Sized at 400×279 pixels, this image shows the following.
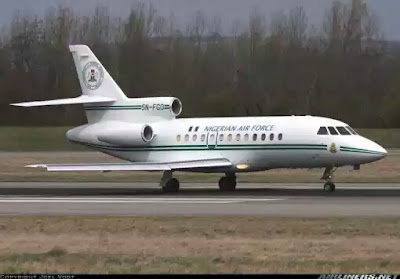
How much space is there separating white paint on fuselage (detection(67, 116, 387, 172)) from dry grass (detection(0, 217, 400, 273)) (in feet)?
41.5

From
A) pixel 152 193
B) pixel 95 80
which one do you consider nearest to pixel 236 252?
pixel 152 193

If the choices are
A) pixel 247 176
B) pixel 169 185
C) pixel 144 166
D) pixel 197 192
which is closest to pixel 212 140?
pixel 169 185

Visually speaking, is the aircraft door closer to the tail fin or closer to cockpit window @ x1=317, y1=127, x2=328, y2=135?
cockpit window @ x1=317, y1=127, x2=328, y2=135

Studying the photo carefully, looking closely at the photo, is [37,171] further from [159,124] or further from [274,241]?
[274,241]

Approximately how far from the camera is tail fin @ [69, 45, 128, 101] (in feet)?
139

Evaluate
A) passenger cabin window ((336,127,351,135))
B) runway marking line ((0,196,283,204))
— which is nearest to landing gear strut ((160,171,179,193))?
runway marking line ((0,196,283,204))

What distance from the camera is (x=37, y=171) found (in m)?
56.0

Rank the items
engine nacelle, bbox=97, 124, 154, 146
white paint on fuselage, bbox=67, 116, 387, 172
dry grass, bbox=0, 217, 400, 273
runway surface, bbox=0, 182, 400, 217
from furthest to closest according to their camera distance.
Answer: engine nacelle, bbox=97, 124, 154, 146 → white paint on fuselage, bbox=67, 116, 387, 172 → runway surface, bbox=0, 182, 400, 217 → dry grass, bbox=0, 217, 400, 273

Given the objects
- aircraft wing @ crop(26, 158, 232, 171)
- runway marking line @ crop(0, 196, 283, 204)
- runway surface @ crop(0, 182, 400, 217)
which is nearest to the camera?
runway surface @ crop(0, 182, 400, 217)

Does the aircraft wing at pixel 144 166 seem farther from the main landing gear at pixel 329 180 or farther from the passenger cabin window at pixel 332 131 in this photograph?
the passenger cabin window at pixel 332 131

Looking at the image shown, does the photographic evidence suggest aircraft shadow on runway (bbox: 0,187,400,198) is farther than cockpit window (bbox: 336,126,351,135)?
No

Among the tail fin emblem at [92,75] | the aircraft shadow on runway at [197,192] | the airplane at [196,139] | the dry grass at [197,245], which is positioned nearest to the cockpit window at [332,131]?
the airplane at [196,139]

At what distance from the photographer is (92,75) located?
42.7 metres

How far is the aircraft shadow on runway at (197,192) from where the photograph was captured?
34.9 meters
